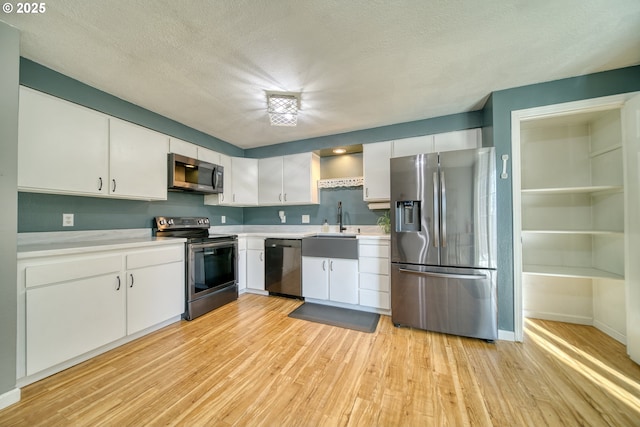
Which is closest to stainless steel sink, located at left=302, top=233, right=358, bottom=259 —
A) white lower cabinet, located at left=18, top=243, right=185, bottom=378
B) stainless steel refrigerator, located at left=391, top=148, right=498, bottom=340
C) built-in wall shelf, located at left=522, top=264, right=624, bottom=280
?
stainless steel refrigerator, located at left=391, top=148, right=498, bottom=340

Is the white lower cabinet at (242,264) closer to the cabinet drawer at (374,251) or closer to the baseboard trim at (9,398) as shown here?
the cabinet drawer at (374,251)

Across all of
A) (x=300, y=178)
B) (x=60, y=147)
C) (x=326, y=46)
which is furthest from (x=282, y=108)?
(x=60, y=147)

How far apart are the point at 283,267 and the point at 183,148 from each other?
79.1 inches

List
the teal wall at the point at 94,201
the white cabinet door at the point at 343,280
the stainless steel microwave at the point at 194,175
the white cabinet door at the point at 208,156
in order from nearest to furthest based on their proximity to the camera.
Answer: the teal wall at the point at 94,201
the stainless steel microwave at the point at 194,175
the white cabinet door at the point at 343,280
the white cabinet door at the point at 208,156

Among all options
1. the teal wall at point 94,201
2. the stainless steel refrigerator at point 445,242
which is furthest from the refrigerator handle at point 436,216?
the teal wall at point 94,201

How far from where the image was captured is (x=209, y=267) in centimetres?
280

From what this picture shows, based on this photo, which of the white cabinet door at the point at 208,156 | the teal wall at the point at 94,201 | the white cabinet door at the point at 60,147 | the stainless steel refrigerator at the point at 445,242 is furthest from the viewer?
the white cabinet door at the point at 208,156

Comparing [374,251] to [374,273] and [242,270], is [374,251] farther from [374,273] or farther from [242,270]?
[242,270]

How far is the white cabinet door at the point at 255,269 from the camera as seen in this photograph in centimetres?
334

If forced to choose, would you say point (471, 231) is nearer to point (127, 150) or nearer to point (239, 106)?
point (239, 106)

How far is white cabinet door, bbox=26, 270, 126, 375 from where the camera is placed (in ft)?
5.00

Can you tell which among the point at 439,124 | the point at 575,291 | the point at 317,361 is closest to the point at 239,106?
the point at 439,124

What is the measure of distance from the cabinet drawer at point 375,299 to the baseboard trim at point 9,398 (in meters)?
2.72

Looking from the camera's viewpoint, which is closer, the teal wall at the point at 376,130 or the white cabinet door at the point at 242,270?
the teal wall at the point at 376,130
